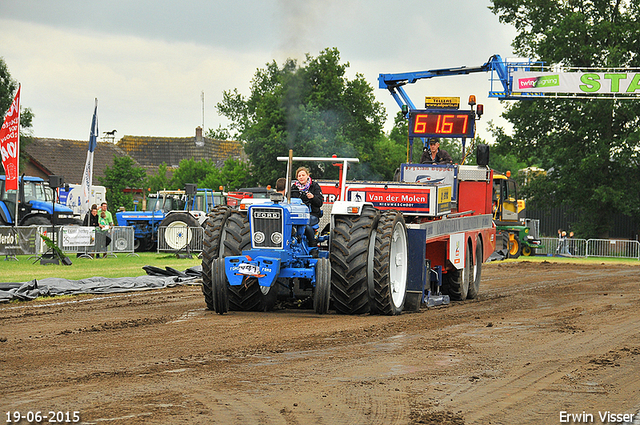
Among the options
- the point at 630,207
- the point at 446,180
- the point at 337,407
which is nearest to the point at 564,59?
the point at 630,207

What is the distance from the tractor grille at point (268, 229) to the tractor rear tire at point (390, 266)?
1.25 meters

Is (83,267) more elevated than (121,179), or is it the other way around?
(121,179)

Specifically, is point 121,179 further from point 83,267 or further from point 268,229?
point 268,229

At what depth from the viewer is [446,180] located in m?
14.1

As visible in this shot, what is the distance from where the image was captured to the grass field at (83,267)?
17263 millimetres

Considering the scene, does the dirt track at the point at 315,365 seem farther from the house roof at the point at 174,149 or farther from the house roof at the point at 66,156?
the house roof at the point at 174,149

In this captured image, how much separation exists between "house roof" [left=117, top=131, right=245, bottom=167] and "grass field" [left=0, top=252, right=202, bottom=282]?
1652 inches

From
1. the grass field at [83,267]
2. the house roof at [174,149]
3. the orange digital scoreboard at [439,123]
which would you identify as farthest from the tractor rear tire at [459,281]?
the house roof at [174,149]

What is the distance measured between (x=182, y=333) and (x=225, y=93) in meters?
65.9

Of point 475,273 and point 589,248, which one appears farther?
point 589,248

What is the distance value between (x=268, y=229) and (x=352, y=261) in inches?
44.3

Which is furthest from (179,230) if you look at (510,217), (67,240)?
(510,217)

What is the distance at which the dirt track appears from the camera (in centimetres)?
544

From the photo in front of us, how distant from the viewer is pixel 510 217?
3173cm
